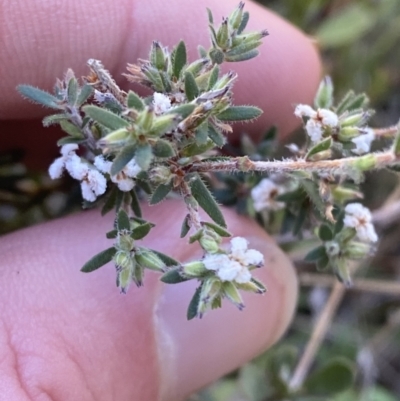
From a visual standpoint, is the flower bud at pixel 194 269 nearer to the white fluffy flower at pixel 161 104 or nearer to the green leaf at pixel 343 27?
the white fluffy flower at pixel 161 104

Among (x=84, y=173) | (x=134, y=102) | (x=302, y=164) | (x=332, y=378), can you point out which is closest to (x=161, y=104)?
(x=134, y=102)

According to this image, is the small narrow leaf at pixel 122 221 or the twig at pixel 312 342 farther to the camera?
the twig at pixel 312 342

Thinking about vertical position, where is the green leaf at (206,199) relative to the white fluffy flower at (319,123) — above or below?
below

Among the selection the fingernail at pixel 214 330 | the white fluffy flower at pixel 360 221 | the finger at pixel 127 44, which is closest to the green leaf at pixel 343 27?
the finger at pixel 127 44

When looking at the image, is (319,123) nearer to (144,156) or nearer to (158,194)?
(158,194)

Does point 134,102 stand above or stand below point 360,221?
above

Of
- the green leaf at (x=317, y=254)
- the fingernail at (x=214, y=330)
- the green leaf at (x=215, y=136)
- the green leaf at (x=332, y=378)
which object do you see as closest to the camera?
the green leaf at (x=215, y=136)

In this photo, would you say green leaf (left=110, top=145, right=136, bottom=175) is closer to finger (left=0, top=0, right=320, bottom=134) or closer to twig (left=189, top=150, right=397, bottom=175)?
twig (left=189, top=150, right=397, bottom=175)
